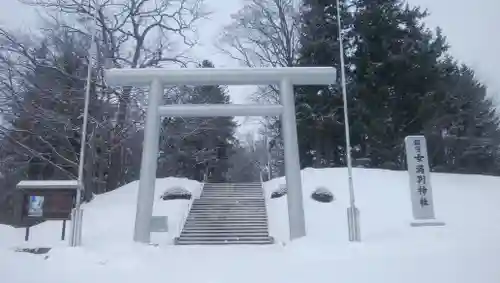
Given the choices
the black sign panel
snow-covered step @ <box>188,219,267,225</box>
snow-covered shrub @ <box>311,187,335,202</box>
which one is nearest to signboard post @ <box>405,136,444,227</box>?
snow-covered shrub @ <box>311,187,335,202</box>

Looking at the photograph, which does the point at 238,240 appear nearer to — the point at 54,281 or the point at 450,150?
the point at 54,281

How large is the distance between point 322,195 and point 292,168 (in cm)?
497

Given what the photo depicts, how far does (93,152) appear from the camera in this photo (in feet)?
71.7

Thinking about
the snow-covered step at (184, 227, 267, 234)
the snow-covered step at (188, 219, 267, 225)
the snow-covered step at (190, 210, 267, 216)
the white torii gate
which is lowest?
the snow-covered step at (184, 227, 267, 234)

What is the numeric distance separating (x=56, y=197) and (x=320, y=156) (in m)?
17.3

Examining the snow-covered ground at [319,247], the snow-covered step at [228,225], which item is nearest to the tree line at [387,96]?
the snow-covered ground at [319,247]

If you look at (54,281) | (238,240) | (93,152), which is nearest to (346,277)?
(54,281)

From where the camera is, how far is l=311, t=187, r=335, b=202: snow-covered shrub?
18.4 meters

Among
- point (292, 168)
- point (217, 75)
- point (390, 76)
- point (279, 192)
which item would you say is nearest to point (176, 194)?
point (279, 192)

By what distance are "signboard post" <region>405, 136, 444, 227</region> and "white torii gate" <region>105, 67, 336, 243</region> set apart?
3.45 m

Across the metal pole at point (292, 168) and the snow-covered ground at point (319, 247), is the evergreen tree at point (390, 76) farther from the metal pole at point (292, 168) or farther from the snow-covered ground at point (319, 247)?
the metal pole at point (292, 168)

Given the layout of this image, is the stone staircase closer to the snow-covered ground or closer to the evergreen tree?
the snow-covered ground

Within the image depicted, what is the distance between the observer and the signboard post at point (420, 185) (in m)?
13.6

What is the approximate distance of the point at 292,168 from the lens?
14047mm
